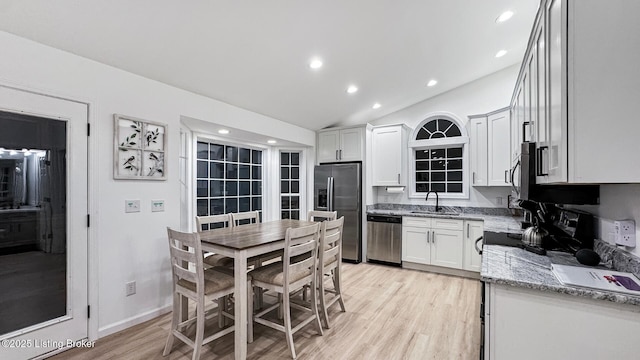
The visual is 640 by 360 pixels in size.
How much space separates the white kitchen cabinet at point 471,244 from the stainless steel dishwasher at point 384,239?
3.00 ft

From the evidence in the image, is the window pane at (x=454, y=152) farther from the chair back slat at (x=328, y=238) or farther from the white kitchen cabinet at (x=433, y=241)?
the chair back slat at (x=328, y=238)

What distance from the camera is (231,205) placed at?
4.23 meters

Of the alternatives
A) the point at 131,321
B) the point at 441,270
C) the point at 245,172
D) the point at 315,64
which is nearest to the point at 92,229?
the point at 131,321

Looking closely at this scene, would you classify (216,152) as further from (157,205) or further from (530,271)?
(530,271)

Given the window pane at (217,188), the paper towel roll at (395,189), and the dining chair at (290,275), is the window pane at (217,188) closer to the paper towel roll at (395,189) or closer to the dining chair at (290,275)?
the dining chair at (290,275)

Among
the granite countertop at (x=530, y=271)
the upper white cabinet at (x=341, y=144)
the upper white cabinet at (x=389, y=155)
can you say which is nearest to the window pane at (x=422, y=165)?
the upper white cabinet at (x=389, y=155)

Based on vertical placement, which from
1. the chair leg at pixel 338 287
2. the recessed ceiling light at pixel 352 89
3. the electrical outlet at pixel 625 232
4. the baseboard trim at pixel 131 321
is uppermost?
the recessed ceiling light at pixel 352 89

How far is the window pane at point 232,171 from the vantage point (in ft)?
13.8

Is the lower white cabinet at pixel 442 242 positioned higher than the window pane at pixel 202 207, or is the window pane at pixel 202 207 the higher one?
the window pane at pixel 202 207

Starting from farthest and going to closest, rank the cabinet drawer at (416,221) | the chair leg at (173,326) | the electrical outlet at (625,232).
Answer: the cabinet drawer at (416,221) → the chair leg at (173,326) → the electrical outlet at (625,232)

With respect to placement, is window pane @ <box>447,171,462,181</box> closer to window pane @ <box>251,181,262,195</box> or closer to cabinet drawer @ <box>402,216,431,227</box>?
cabinet drawer @ <box>402,216,431,227</box>

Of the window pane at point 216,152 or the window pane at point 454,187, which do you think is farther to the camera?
the window pane at point 454,187

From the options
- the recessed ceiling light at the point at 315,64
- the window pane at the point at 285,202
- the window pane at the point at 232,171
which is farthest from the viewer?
the window pane at the point at 285,202

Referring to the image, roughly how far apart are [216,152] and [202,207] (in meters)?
0.83
